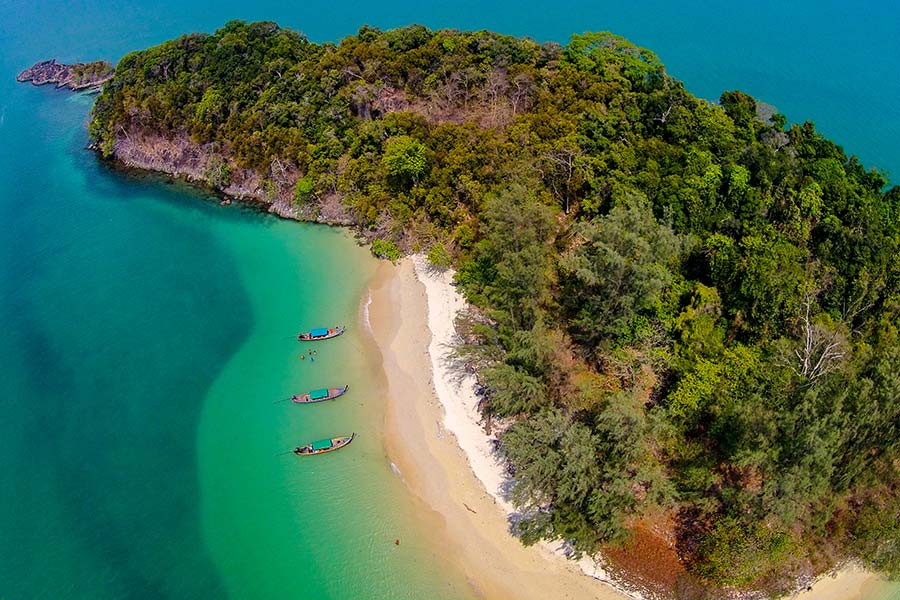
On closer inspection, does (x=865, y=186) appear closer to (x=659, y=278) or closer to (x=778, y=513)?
(x=659, y=278)

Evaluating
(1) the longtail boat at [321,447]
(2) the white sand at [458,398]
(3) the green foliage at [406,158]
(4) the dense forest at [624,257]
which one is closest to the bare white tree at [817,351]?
(4) the dense forest at [624,257]

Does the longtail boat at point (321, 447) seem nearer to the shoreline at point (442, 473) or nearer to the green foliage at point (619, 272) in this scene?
the shoreline at point (442, 473)

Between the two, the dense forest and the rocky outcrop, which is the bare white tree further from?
the rocky outcrop

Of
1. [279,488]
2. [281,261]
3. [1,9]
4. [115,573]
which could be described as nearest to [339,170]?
[281,261]

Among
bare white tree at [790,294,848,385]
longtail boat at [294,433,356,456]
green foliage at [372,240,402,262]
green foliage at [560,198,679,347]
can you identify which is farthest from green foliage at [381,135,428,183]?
bare white tree at [790,294,848,385]

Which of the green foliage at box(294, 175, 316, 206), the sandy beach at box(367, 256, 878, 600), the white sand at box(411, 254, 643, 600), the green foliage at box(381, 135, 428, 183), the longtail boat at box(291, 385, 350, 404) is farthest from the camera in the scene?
the green foliage at box(294, 175, 316, 206)

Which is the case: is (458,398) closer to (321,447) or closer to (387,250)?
(321,447)
